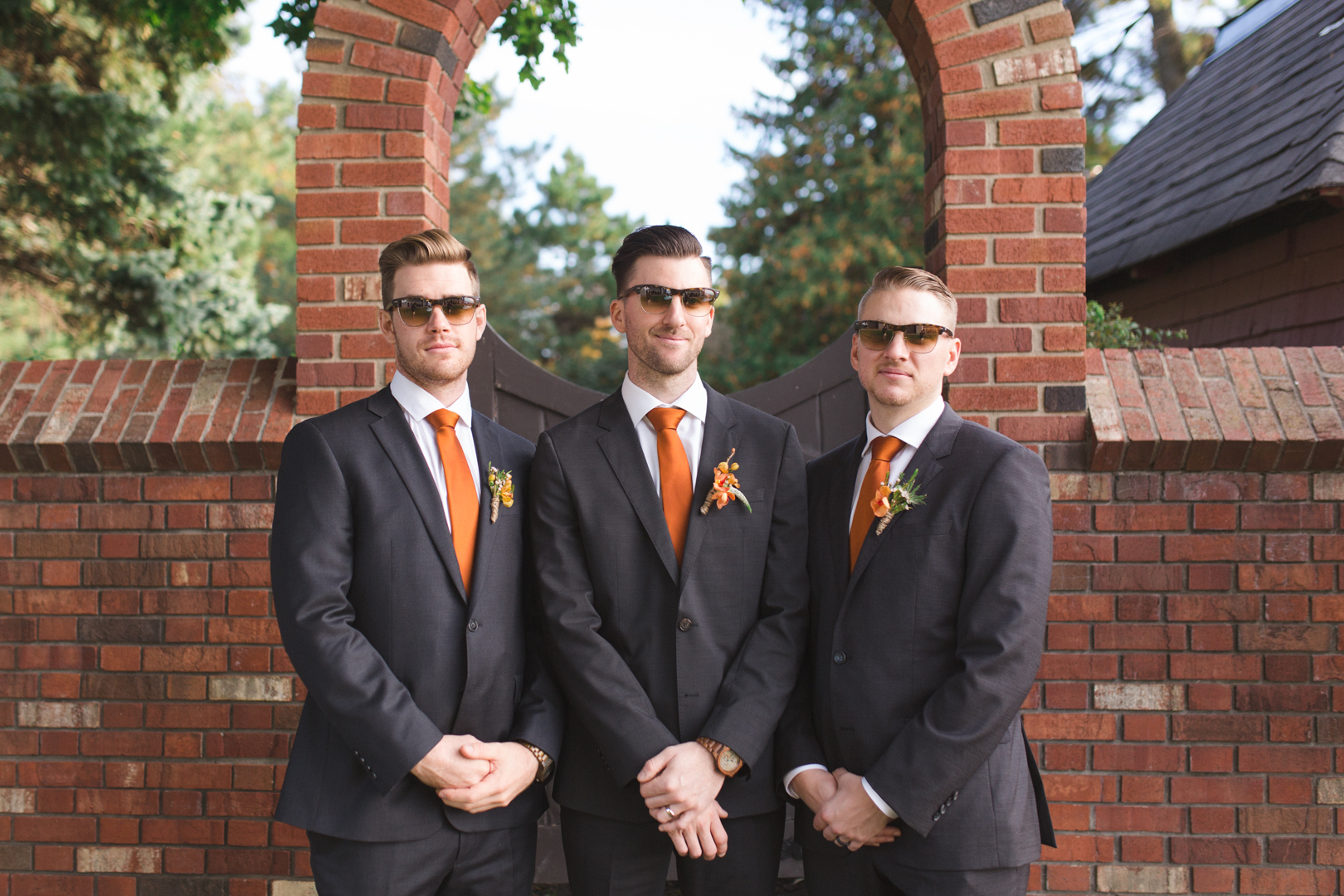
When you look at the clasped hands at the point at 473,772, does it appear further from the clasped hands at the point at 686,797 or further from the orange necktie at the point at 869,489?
the orange necktie at the point at 869,489

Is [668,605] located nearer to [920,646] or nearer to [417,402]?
[920,646]

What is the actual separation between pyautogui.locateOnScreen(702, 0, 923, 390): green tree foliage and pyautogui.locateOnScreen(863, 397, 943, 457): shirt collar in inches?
537

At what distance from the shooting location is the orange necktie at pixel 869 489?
2.23m

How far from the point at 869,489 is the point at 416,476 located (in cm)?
113

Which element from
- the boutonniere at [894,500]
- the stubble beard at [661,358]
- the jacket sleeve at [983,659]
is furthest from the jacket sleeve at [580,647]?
the boutonniere at [894,500]

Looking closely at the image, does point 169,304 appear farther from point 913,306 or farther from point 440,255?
point 913,306

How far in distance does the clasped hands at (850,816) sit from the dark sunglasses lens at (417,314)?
1503 mm

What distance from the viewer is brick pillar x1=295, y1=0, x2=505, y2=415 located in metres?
3.17

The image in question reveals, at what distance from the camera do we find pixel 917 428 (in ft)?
7.48

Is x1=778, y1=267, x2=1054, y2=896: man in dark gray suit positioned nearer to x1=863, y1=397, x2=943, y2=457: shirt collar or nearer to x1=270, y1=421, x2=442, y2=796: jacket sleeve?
x1=863, y1=397, x2=943, y2=457: shirt collar

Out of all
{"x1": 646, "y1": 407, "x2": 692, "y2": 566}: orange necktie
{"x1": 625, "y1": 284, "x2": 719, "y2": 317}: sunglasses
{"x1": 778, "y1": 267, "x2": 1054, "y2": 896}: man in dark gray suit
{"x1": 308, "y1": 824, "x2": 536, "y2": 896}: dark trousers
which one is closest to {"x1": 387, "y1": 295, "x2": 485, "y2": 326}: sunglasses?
{"x1": 625, "y1": 284, "x2": 719, "y2": 317}: sunglasses

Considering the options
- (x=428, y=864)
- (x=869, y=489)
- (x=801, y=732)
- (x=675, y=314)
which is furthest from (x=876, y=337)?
(x=428, y=864)

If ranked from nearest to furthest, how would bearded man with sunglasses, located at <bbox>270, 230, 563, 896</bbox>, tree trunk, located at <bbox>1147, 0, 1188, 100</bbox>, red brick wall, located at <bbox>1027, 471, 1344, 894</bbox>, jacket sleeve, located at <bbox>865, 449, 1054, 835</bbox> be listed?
jacket sleeve, located at <bbox>865, 449, 1054, 835</bbox> → bearded man with sunglasses, located at <bbox>270, 230, 563, 896</bbox> → red brick wall, located at <bbox>1027, 471, 1344, 894</bbox> → tree trunk, located at <bbox>1147, 0, 1188, 100</bbox>

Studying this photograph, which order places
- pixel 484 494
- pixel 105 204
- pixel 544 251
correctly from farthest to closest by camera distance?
pixel 544 251 → pixel 105 204 → pixel 484 494
